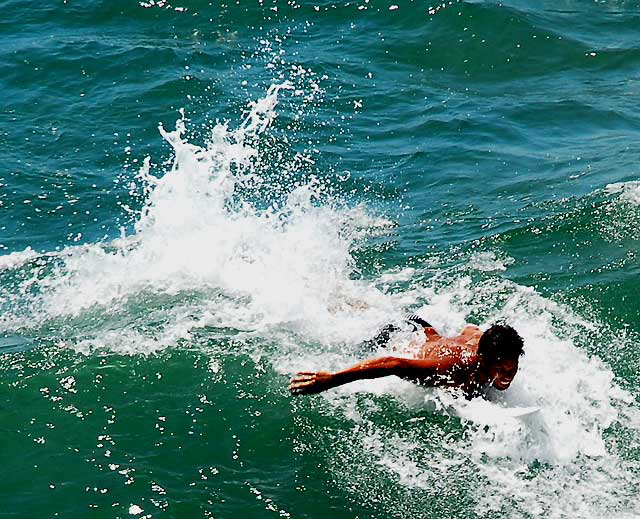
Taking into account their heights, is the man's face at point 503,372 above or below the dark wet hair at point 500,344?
below

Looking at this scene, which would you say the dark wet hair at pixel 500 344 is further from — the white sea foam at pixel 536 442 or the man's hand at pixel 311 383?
the man's hand at pixel 311 383

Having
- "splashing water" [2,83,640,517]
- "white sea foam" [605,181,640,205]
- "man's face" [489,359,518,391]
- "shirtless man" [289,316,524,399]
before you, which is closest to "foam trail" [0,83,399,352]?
"splashing water" [2,83,640,517]

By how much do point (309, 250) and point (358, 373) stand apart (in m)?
3.98

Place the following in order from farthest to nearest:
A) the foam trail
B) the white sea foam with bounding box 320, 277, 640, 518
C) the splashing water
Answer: the foam trail, the splashing water, the white sea foam with bounding box 320, 277, 640, 518

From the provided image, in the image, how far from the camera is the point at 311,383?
730cm

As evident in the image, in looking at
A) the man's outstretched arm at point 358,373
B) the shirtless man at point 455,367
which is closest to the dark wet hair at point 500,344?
the shirtless man at point 455,367

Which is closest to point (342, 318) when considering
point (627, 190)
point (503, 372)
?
point (503, 372)

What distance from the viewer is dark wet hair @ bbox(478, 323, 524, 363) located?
7527mm

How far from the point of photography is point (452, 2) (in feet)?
65.2

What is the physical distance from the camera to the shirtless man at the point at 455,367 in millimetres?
7344

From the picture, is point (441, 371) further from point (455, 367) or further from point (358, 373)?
point (358, 373)

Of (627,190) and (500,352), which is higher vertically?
(500,352)

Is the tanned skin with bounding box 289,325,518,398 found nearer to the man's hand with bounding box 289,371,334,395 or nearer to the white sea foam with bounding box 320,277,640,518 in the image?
the man's hand with bounding box 289,371,334,395

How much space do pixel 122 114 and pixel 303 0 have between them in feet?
18.7
